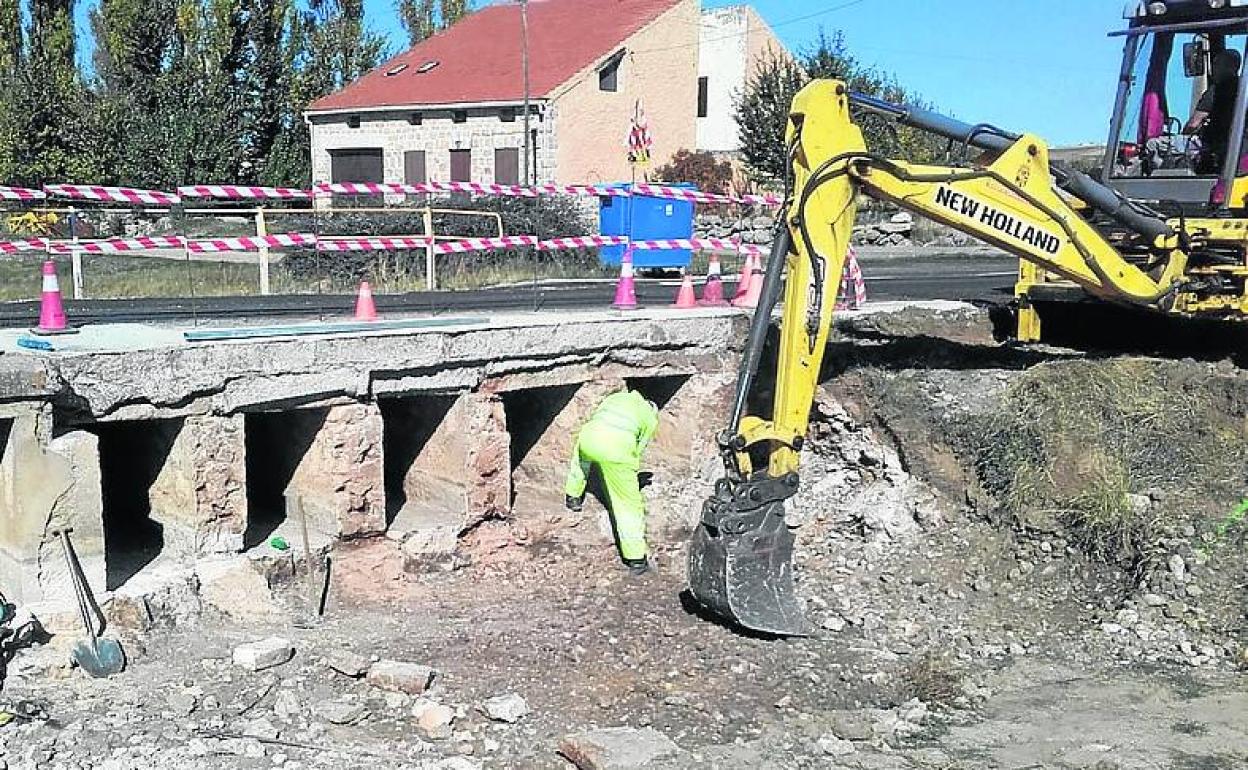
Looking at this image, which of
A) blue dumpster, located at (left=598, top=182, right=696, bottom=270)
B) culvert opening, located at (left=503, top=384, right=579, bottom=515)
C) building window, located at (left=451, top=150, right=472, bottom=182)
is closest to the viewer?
culvert opening, located at (left=503, top=384, right=579, bottom=515)

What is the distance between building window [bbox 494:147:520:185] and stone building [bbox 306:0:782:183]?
4 centimetres

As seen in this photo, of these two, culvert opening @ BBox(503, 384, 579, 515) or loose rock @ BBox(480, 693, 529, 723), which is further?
culvert opening @ BBox(503, 384, 579, 515)

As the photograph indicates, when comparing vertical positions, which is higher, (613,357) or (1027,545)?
(613,357)

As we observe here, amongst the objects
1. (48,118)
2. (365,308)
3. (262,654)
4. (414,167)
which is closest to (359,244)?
(365,308)

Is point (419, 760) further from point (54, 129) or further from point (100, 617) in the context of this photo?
point (54, 129)

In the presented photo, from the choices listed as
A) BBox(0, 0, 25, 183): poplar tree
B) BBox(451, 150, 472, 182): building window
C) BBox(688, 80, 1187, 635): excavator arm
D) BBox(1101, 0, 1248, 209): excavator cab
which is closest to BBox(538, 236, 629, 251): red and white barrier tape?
BBox(688, 80, 1187, 635): excavator arm

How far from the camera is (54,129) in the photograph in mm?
37750

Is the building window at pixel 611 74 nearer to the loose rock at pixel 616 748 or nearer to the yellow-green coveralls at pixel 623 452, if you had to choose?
the yellow-green coveralls at pixel 623 452

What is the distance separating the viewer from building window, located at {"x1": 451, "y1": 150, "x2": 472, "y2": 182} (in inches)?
1300

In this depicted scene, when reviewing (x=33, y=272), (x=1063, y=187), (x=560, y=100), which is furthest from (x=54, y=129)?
(x=1063, y=187)

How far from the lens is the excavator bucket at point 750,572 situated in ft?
23.5

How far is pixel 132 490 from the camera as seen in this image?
9156mm

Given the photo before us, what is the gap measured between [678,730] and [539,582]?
2752 millimetres

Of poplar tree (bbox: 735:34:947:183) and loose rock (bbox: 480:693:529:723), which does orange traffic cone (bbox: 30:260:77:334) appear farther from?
poplar tree (bbox: 735:34:947:183)
